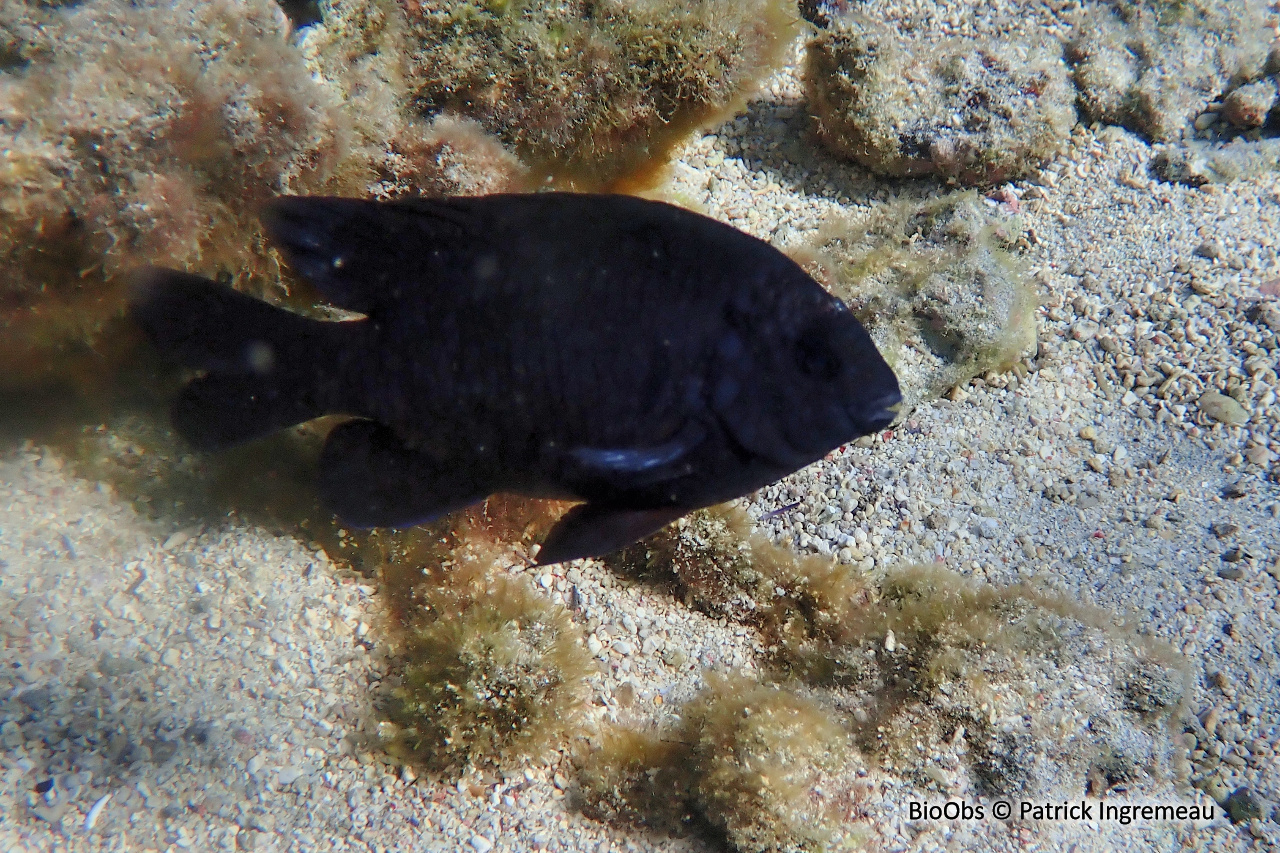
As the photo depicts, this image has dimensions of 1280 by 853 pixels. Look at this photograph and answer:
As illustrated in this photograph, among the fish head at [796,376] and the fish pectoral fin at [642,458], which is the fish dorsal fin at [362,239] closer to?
the fish pectoral fin at [642,458]

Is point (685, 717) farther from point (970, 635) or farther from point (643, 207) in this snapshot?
point (643, 207)

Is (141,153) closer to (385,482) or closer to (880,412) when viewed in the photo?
(385,482)

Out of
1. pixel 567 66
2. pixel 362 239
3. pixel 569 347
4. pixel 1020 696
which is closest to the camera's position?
pixel 569 347

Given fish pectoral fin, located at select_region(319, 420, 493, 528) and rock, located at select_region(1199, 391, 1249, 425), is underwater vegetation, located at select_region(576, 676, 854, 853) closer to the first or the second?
fish pectoral fin, located at select_region(319, 420, 493, 528)

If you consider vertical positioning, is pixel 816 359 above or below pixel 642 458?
above

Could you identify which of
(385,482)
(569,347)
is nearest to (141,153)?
(385,482)

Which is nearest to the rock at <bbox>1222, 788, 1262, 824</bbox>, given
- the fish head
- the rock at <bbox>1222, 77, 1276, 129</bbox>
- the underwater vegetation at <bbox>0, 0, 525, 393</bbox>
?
the fish head

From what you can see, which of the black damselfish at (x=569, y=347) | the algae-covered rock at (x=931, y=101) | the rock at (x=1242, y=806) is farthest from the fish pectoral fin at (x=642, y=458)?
the algae-covered rock at (x=931, y=101)
